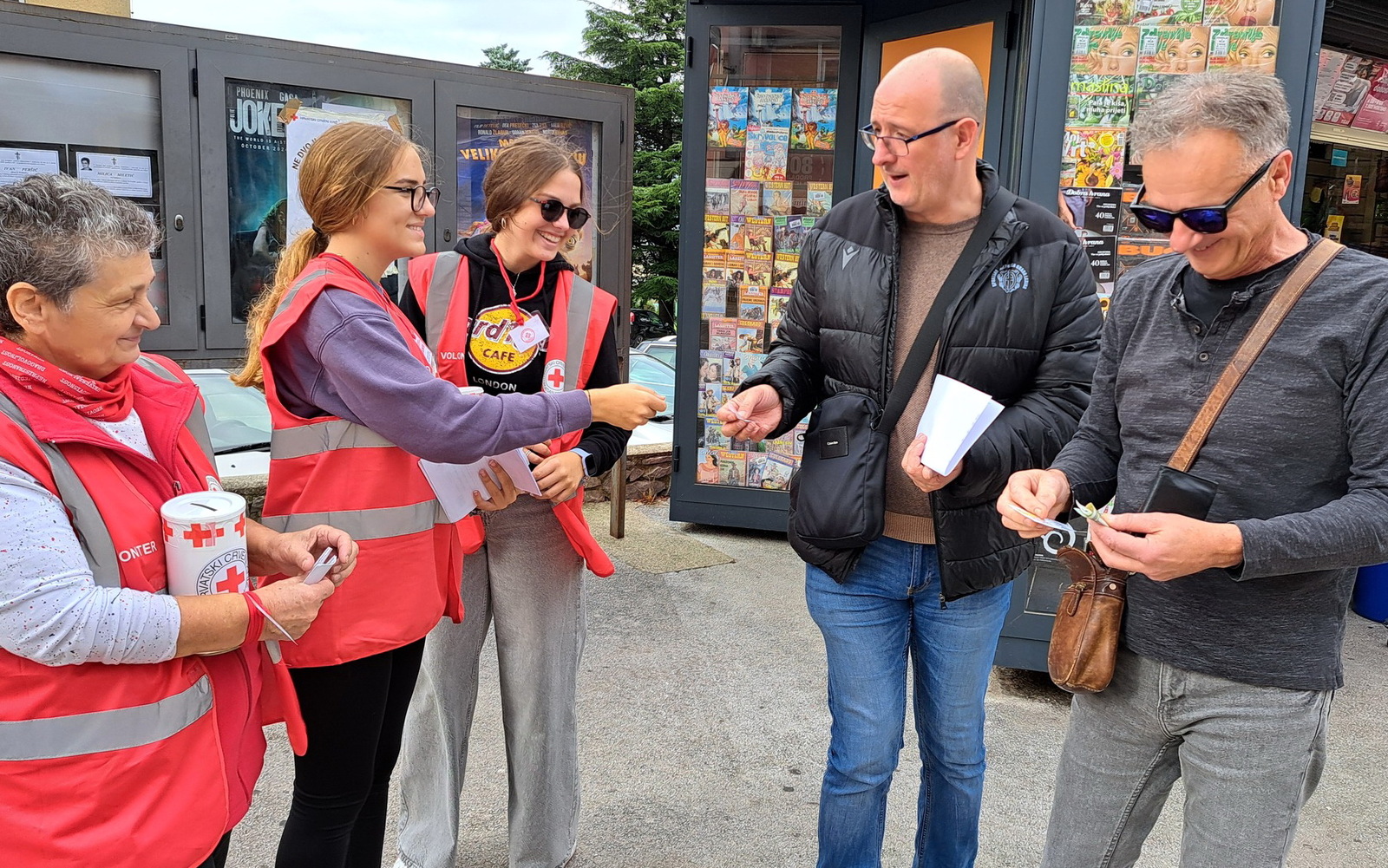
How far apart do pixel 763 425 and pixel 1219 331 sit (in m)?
0.95

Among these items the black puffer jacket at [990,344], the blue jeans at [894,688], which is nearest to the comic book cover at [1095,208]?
the black puffer jacket at [990,344]

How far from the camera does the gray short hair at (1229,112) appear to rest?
1.57 meters

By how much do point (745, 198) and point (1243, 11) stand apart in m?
2.78

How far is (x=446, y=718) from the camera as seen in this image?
8.38ft

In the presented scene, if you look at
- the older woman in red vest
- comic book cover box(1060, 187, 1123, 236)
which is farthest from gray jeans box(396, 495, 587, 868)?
comic book cover box(1060, 187, 1123, 236)

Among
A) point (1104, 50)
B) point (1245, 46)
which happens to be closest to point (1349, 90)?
point (1245, 46)

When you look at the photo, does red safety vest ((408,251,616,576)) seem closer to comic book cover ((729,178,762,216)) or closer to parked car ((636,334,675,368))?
comic book cover ((729,178,762,216))

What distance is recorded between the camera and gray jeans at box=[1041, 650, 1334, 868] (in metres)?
1.64

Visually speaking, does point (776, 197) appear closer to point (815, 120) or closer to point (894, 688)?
point (815, 120)

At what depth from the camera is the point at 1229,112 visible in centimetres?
157

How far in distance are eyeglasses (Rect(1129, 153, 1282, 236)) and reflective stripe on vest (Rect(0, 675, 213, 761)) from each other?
169 centimetres

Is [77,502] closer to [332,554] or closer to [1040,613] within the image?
[332,554]

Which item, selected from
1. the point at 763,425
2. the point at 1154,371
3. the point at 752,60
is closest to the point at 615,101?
the point at 752,60

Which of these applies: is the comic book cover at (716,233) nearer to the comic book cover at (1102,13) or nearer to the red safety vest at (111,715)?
the comic book cover at (1102,13)
